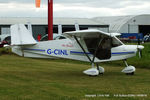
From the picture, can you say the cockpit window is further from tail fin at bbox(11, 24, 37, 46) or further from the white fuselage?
tail fin at bbox(11, 24, 37, 46)

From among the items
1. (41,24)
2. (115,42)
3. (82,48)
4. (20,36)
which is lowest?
(82,48)

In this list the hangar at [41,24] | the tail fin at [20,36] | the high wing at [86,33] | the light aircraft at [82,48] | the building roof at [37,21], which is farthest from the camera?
the building roof at [37,21]

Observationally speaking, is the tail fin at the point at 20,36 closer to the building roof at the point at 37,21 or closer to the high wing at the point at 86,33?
the high wing at the point at 86,33

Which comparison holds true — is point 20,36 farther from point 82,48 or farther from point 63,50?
point 82,48

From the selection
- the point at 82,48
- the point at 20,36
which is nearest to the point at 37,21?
the point at 20,36

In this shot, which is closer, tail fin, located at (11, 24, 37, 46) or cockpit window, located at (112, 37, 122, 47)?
cockpit window, located at (112, 37, 122, 47)

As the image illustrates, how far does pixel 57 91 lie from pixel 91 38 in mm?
5340

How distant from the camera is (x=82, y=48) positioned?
50.8ft

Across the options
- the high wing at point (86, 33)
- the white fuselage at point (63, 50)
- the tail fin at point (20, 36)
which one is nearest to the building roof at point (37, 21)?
the tail fin at point (20, 36)

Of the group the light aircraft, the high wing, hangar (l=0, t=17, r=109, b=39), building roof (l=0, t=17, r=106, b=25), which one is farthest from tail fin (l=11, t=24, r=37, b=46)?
building roof (l=0, t=17, r=106, b=25)

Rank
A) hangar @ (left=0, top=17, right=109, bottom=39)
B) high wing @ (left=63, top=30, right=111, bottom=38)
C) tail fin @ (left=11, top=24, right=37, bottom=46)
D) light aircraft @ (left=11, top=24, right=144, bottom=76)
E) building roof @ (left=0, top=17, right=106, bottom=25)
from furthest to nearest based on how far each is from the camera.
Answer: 1. building roof @ (left=0, top=17, right=106, bottom=25)
2. hangar @ (left=0, top=17, right=109, bottom=39)
3. tail fin @ (left=11, top=24, right=37, bottom=46)
4. light aircraft @ (left=11, top=24, right=144, bottom=76)
5. high wing @ (left=63, top=30, right=111, bottom=38)

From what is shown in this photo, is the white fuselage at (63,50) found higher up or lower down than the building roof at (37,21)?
lower down

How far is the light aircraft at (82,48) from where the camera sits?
15281mm

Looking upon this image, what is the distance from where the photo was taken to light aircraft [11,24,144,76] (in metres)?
15.3
